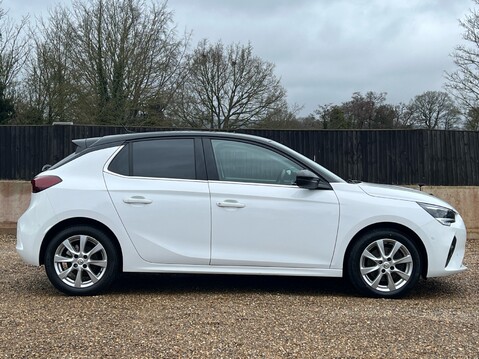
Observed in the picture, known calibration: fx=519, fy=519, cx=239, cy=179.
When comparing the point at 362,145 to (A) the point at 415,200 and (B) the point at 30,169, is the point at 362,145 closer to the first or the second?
(A) the point at 415,200

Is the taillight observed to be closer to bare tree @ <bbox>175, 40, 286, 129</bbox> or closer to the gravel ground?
the gravel ground

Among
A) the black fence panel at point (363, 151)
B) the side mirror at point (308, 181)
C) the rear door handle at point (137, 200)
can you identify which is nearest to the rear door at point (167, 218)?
the rear door handle at point (137, 200)

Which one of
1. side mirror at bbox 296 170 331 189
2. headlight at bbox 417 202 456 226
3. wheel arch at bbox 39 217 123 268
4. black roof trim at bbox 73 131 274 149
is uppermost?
black roof trim at bbox 73 131 274 149

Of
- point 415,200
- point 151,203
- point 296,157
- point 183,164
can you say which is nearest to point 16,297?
point 151,203

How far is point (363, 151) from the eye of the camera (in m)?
10.1

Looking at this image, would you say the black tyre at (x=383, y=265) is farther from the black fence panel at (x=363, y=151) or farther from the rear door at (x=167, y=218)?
the black fence panel at (x=363, y=151)

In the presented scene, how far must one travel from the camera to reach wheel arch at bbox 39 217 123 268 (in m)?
5.28

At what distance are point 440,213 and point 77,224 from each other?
3.72m

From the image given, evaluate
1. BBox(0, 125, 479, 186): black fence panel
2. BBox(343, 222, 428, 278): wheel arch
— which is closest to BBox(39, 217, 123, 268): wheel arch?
BBox(343, 222, 428, 278): wheel arch

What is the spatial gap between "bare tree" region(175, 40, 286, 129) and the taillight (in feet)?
78.9

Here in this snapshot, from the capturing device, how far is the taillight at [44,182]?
533 cm

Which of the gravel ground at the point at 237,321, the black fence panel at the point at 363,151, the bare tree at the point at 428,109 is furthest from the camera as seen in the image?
the bare tree at the point at 428,109

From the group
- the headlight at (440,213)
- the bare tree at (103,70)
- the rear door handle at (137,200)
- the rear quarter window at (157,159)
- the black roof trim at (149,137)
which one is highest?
the bare tree at (103,70)

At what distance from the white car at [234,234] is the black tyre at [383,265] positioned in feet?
0.03
